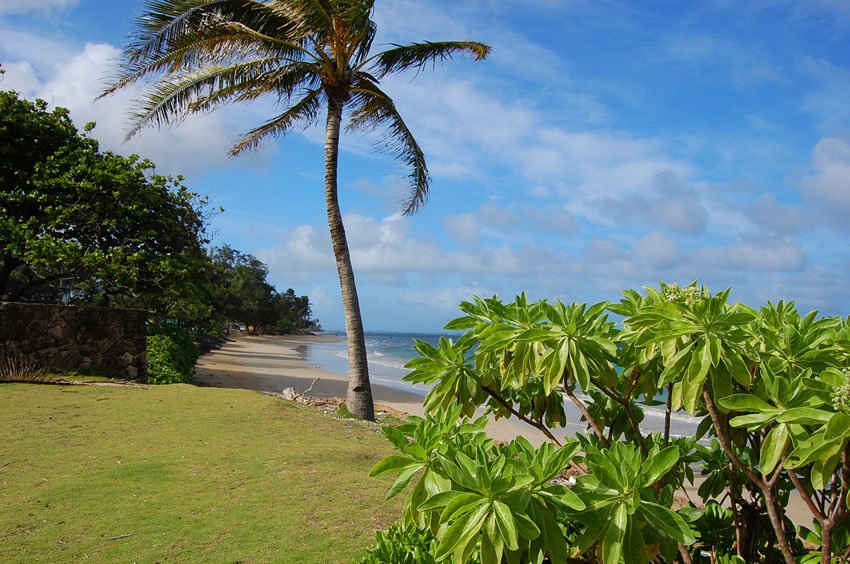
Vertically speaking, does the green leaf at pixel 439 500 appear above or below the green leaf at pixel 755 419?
below

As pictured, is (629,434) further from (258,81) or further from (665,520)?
(258,81)

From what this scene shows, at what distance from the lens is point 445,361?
2.69 m

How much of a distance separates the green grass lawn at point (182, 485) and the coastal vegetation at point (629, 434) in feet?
8.47

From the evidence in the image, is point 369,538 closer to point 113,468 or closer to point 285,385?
point 113,468

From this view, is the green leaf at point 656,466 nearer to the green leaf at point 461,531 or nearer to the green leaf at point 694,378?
the green leaf at point 694,378

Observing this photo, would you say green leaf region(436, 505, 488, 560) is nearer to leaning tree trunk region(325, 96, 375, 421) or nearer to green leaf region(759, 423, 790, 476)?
green leaf region(759, 423, 790, 476)

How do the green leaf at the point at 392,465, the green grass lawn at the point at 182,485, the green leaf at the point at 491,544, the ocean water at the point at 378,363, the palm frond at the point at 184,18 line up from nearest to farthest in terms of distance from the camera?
1. the green leaf at the point at 491,544
2. the green leaf at the point at 392,465
3. the green grass lawn at the point at 182,485
4. the palm frond at the point at 184,18
5. the ocean water at the point at 378,363

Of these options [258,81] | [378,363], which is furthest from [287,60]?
[378,363]

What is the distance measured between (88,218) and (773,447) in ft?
56.5

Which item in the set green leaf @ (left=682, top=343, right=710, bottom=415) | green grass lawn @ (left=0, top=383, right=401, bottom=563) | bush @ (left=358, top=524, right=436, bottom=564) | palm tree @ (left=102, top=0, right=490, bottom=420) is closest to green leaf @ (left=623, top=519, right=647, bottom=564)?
Answer: green leaf @ (left=682, top=343, right=710, bottom=415)

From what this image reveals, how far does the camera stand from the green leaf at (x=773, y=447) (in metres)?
1.91

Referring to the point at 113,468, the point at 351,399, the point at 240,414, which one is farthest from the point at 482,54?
the point at 113,468

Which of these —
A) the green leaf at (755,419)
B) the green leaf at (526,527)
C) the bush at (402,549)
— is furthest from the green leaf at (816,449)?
the bush at (402,549)

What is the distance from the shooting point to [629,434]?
304 centimetres
